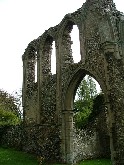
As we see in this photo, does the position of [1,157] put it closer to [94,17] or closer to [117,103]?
[117,103]

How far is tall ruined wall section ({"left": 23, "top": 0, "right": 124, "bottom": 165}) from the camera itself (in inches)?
500

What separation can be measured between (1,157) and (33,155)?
6.40 ft

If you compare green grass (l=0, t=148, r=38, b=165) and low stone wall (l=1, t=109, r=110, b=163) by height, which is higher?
low stone wall (l=1, t=109, r=110, b=163)

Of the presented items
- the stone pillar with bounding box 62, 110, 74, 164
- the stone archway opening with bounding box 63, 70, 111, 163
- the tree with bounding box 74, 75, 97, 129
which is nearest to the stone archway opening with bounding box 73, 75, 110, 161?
the stone archway opening with bounding box 63, 70, 111, 163

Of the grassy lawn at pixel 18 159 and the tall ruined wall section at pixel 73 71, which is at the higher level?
the tall ruined wall section at pixel 73 71

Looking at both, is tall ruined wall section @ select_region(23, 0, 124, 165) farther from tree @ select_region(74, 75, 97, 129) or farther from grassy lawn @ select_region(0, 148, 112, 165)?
tree @ select_region(74, 75, 97, 129)

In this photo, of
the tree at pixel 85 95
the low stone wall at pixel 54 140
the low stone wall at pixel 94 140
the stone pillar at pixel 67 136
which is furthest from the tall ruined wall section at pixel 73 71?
the tree at pixel 85 95

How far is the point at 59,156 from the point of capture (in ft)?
50.4


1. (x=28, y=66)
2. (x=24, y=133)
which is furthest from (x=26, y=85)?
(x=24, y=133)

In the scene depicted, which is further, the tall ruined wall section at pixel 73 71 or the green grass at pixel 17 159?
the green grass at pixel 17 159

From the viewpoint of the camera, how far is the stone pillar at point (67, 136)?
15080 millimetres

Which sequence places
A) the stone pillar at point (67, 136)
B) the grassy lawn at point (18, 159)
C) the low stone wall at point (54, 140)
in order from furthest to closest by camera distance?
1. the low stone wall at point (54, 140)
2. the stone pillar at point (67, 136)
3. the grassy lawn at point (18, 159)

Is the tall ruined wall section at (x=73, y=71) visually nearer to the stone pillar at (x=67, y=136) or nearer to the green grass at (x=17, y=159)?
the stone pillar at (x=67, y=136)

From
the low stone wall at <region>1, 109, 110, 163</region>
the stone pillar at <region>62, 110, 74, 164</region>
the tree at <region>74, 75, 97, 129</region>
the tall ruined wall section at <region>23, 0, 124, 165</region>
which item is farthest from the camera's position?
the tree at <region>74, 75, 97, 129</region>
